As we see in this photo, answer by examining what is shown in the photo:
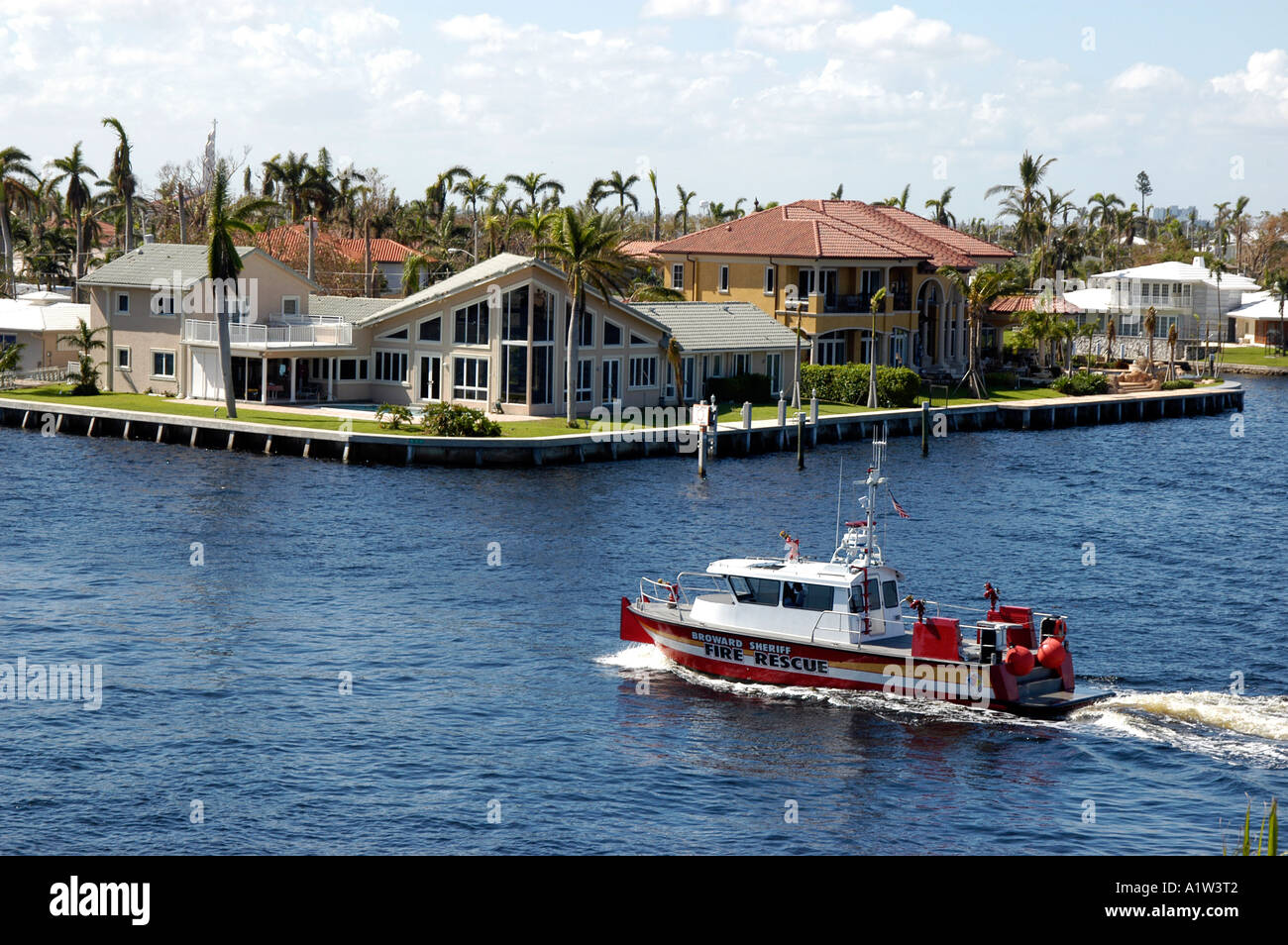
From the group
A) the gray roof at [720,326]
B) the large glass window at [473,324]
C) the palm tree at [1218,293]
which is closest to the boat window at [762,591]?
the large glass window at [473,324]

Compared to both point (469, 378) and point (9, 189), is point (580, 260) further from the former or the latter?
point (9, 189)

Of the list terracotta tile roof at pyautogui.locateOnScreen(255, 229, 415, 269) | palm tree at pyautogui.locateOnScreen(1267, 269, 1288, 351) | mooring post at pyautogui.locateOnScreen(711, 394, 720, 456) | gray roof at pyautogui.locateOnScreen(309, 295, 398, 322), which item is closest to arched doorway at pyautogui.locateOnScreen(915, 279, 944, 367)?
mooring post at pyautogui.locateOnScreen(711, 394, 720, 456)

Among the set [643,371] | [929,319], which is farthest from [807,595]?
[929,319]

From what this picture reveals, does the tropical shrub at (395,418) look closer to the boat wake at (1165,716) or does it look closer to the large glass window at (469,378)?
the large glass window at (469,378)

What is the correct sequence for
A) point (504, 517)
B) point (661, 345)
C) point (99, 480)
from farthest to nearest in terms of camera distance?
point (661, 345) < point (99, 480) < point (504, 517)

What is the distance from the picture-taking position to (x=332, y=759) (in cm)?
2973

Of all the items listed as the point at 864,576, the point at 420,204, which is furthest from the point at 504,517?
the point at 420,204

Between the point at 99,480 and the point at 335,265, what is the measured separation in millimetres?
62794

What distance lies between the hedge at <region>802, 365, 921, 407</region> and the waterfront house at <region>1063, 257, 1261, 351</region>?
2335 inches

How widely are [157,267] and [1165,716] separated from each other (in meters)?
65.2
